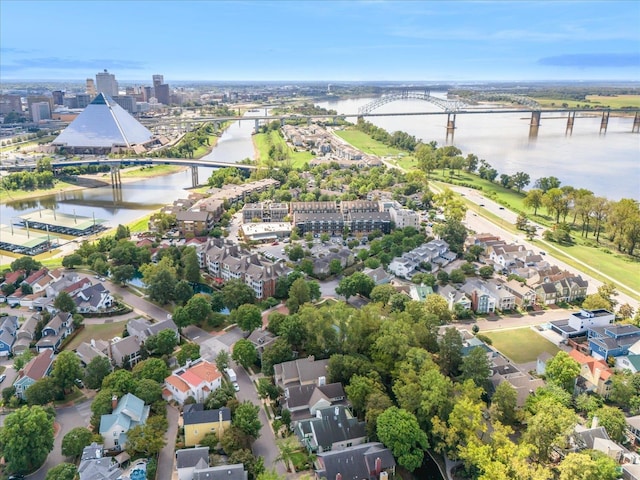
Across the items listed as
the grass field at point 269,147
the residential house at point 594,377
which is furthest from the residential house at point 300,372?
the grass field at point 269,147

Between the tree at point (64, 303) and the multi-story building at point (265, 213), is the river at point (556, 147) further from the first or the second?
the tree at point (64, 303)

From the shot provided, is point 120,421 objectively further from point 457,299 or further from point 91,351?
point 457,299

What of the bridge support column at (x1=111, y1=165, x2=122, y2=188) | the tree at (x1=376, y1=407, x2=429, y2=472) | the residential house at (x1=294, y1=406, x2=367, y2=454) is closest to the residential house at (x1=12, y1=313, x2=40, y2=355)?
the residential house at (x1=294, y1=406, x2=367, y2=454)

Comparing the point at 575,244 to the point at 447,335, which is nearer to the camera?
the point at 447,335

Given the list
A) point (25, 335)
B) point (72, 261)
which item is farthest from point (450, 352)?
point (72, 261)

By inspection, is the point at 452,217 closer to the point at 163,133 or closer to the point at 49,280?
the point at 49,280

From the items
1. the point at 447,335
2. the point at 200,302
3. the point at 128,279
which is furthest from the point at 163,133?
the point at 447,335

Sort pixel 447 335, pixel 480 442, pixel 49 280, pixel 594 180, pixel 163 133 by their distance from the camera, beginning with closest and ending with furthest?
pixel 480 442 → pixel 447 335 → pixel 49 280 → pixel 594 180 → pixel 163 133
